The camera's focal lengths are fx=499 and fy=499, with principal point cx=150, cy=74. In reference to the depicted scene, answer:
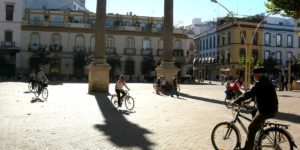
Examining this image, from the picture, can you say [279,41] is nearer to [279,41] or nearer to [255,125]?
[279,41]

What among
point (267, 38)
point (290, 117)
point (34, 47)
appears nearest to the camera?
point (290, 117)

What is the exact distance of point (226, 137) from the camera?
31.7ft

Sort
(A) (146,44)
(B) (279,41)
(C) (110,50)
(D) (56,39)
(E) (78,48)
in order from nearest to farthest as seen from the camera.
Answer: (D) (56,39) < (E) (78,48) < (C) (110,50) < (A) (146,44) < (B) (279,41)

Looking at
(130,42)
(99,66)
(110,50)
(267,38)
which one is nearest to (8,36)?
(110,50)

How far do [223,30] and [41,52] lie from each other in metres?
31.9

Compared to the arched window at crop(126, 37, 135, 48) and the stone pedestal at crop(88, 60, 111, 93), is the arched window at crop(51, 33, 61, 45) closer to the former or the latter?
the arched window at crop(126, 37, 135, 48)

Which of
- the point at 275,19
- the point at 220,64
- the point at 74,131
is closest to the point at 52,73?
the point at 220,64

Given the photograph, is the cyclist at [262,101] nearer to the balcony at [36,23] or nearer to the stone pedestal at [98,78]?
the stone pedestal at [98,78]

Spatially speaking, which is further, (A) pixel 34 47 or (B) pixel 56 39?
(B) pixel 56 39

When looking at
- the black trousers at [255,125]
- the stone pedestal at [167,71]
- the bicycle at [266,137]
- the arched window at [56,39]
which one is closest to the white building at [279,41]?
the arched window at [56,39]

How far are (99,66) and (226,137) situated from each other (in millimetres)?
20320

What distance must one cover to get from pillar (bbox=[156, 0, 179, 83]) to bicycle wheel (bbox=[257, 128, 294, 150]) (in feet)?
81.1

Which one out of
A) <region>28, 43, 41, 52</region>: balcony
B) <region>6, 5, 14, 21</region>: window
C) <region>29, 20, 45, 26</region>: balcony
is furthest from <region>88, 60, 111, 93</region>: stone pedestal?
<region>29, 20, 45, 26</region>: balcony

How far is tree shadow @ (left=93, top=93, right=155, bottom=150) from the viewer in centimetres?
1052
